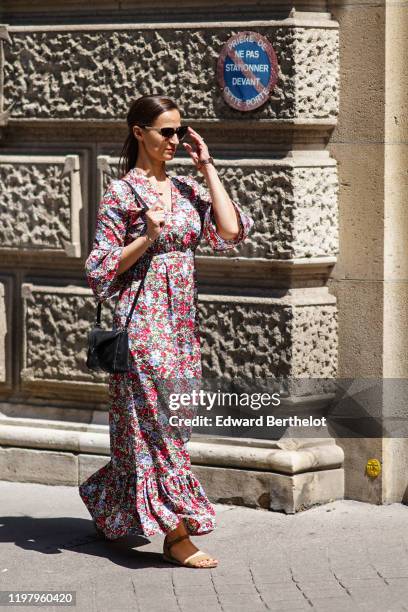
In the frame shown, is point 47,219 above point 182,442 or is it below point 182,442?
above

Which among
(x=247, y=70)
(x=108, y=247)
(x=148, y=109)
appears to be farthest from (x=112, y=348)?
(x=247, y=70)

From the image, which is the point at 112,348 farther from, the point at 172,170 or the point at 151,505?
the point at 172,170

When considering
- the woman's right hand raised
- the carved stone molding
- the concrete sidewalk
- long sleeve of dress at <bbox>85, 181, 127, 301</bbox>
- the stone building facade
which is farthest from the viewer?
A: the carved stone molding

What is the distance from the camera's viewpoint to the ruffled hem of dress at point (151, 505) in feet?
19.4

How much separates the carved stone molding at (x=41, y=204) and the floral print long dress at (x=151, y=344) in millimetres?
1253

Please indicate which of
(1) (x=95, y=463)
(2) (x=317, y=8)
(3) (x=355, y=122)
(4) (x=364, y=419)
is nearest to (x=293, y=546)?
(4) (x=364, y=419)

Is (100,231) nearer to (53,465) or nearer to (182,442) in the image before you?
(182,442)

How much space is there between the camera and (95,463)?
7223 mm

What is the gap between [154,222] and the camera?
5668 mm

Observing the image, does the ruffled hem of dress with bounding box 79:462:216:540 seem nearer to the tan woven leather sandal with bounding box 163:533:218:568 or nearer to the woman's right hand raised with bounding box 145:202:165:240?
the tan woven leather sandal with bounding box 163:533:218:568

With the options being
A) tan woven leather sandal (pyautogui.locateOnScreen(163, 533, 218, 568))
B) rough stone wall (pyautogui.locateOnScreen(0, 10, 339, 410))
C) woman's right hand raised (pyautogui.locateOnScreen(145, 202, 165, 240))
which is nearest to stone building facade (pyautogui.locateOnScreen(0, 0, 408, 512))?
rough stone wall (pyautogui.locateOnScreen(0, 10, 339, 410))

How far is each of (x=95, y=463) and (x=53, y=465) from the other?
252 millimetres

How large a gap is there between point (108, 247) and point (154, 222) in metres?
0.29

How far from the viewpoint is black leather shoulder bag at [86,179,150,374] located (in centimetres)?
584
